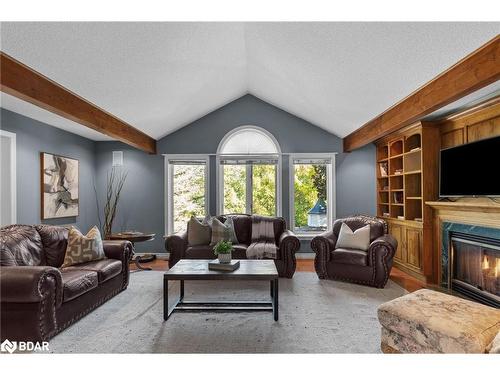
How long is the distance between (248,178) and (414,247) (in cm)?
308

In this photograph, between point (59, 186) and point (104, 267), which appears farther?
point (59, 186)

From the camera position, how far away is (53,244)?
338 centimetres

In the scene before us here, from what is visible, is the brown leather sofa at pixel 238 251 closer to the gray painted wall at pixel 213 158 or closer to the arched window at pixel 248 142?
the gray painted wall at pixel 213 158

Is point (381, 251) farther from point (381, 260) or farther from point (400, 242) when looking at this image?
point (400, 242)

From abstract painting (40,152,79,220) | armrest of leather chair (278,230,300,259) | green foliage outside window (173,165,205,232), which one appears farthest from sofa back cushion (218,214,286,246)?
abstract painting (40,152,79,220)

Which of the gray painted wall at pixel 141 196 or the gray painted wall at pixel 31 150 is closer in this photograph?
the gray painted wall at pixel 31 150

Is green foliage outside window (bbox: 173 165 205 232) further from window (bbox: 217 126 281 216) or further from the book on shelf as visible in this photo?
the book on shelf

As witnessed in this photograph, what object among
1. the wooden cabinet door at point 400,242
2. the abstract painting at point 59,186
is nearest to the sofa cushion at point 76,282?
the abstract painting at point 59,186

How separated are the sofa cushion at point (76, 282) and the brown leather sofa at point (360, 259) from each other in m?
2.87

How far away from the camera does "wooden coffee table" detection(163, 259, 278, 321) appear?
2963mm

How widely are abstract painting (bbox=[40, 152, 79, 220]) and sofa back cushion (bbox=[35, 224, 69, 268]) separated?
119 centimetres

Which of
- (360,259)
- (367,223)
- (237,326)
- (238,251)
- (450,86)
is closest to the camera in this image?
(450,86)

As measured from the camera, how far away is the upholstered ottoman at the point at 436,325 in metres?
1.80

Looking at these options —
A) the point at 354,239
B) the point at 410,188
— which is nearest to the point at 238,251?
the point at 354,239
